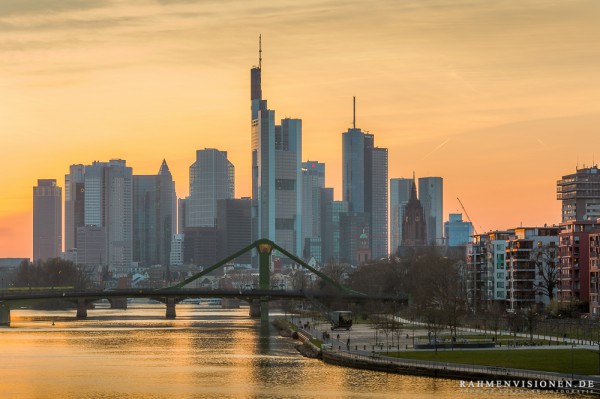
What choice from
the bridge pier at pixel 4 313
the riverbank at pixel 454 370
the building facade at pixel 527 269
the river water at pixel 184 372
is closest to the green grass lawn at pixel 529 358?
the riverbank at pixel 454 370

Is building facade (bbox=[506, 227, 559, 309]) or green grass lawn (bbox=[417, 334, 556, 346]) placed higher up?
building facade (bbox=[506, 227, 559, 309])

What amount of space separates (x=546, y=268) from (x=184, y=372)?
69.7 m

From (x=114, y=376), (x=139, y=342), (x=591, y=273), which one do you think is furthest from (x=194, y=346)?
(x=591, y=273)

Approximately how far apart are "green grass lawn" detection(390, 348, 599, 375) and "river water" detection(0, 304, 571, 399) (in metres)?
5.21

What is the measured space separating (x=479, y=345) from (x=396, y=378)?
17413 millimetres

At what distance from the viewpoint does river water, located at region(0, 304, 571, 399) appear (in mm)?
75625

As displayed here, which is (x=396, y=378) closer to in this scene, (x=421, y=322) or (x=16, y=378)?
(x=16, y=378)

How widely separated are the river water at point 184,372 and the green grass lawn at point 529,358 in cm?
521

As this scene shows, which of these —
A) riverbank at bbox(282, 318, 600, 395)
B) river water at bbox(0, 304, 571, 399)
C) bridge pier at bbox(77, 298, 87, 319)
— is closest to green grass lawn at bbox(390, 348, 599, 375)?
riverbank at bbox(282, 318, 600, 395)

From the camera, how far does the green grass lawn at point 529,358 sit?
7731 cm

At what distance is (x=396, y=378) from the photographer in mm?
79000

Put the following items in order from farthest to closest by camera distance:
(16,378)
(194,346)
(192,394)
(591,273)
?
(591,273) < (194,346) < (16,378) < (192,394)

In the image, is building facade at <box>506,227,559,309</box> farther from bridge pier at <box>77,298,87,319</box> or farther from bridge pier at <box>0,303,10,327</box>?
bridge pier at <box>77,298,87,319</box>

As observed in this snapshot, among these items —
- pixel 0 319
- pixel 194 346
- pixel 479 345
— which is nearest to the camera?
pixel 479 345
